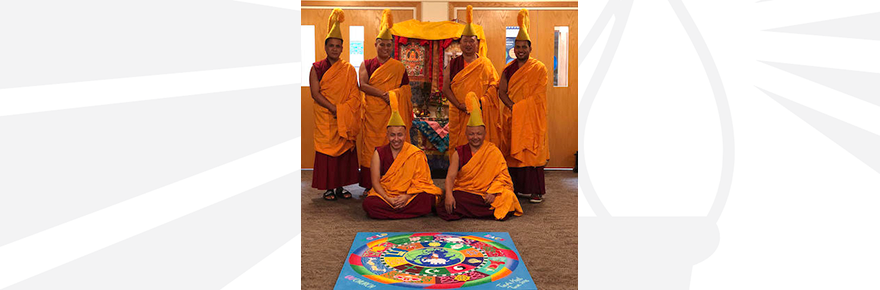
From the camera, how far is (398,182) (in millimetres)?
3643

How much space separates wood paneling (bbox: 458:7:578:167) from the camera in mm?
5766

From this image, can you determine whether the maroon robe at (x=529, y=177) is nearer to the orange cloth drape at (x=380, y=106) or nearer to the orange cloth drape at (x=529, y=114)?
the orange cloth drape at (x=529, y=114)

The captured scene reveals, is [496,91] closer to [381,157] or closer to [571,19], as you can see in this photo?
[381,157]

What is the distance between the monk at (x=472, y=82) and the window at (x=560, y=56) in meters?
1.74

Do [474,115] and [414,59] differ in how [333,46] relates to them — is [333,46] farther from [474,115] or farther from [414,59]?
[414,59]

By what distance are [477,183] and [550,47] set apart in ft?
8.78

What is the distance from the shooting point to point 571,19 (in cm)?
581

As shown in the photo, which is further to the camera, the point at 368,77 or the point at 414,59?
the point at 414,59

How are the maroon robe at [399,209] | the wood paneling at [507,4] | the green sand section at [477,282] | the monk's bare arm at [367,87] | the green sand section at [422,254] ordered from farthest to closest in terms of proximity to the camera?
the wood paneling at [507,4], the monk's bare arm at [367,87], the maroon robe at [399,209], the green sand section at [422,254], the green sand section at [477,282]

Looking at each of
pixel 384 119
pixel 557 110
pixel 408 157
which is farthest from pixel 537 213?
pixel 557 110

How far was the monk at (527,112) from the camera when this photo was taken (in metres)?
4.03

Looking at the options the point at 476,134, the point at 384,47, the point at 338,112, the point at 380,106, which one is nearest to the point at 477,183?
the point at 476,134

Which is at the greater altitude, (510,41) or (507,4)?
(507,4)

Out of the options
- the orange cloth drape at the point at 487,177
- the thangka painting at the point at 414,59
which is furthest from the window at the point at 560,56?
the orange cloth drape at the point at 487,177
